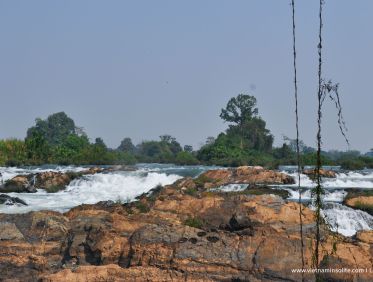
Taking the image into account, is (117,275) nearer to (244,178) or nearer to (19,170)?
(244,178)

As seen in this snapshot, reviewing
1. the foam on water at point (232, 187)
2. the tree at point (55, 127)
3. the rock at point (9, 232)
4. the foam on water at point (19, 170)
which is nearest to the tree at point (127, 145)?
the tree at point (55, 127)

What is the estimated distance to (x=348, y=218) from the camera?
18172mm

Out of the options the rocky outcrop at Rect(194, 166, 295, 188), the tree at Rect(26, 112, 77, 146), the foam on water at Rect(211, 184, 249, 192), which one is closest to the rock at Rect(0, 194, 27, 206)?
the rocky outcrop at Rect(194, 166, 295, 188)

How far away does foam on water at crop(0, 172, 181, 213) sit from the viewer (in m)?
26.2

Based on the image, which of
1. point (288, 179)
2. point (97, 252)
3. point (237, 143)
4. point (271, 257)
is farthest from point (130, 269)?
point (237, 143)

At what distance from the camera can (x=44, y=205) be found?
24078mm

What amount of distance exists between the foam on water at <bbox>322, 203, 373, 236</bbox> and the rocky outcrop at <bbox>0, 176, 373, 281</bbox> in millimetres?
4959

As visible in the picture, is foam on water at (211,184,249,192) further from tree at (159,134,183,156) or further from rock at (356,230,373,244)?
tree at (159,134,183,156)

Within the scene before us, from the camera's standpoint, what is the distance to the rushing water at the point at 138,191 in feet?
59.9

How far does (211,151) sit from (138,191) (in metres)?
28.3

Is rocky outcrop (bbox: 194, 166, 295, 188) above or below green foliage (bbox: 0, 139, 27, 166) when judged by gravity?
below

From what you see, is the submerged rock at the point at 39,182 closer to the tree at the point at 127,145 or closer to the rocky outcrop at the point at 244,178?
the rocky outcrop at the point at 244,178

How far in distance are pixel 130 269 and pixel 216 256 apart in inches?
Answer: 61.5

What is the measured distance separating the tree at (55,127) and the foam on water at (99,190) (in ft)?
196
